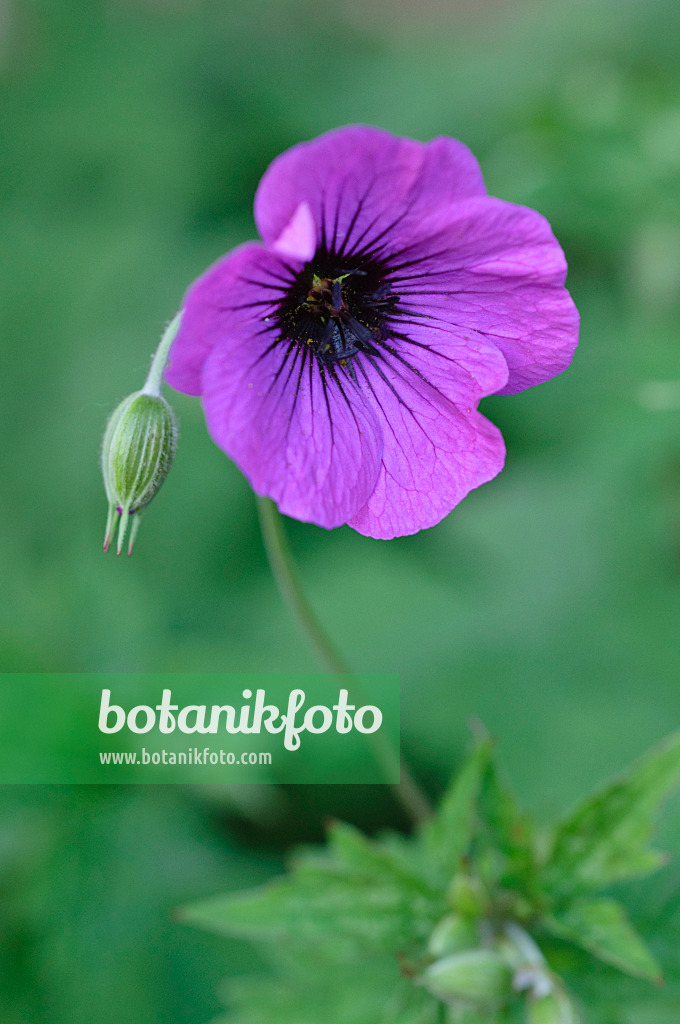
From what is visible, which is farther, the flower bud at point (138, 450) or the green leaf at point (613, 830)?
the green leaf at point (613, 830)

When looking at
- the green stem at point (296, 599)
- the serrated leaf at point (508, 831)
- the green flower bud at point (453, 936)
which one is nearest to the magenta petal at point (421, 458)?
the green stem at point (296, 599)

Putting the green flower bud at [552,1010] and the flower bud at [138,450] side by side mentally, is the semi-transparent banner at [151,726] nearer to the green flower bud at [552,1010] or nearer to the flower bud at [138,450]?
the green flower bud at [552,1010]

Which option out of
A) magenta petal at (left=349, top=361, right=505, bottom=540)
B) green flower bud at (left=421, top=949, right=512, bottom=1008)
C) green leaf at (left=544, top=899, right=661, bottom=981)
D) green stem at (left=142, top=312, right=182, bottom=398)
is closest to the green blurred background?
green leaf at (left=544, top=899, right=661, bottom=981)

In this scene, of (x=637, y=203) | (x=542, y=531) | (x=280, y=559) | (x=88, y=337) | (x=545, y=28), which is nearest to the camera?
(x=280, y=559)

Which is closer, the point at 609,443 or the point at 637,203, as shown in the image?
the point at 637,203

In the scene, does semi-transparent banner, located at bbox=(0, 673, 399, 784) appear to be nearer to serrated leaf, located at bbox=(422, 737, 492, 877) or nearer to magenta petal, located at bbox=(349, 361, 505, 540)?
serrated leaf, located at bbox=(422, 737, 492, 877)

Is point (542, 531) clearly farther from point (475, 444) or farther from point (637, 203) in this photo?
point (475, 444)

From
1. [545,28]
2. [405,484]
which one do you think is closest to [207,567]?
[405,484]
